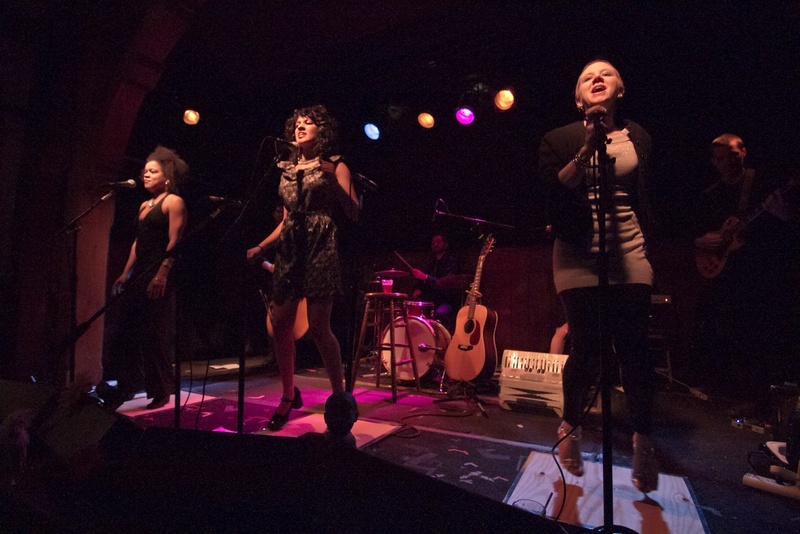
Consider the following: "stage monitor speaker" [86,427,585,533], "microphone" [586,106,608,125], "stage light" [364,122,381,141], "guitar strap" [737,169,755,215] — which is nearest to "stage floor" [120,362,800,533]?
"stage monitor speaker" [86,427,585,533]

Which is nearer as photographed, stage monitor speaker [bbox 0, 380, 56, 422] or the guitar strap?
stage monitor speaker [bbox 0, 380, 56, 422]

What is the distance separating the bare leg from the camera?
Answer: 8.18 feet

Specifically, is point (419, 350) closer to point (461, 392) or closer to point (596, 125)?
point (461, 392)

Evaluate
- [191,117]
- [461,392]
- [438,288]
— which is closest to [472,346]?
[461,392]

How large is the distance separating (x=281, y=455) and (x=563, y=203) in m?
1.54

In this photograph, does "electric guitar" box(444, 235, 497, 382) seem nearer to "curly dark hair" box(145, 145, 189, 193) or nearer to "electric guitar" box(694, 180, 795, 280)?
"electric guitar" box(694, 180, 795, 280)

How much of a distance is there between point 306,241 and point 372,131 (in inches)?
158

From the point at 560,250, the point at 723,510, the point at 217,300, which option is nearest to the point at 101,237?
the point at 217,300

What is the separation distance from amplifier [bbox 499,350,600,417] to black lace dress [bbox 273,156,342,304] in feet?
6.31

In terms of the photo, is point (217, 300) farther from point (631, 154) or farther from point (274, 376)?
point (631, 154)

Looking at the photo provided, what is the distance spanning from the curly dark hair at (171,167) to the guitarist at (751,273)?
4.59 metres

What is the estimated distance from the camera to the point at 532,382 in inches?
138

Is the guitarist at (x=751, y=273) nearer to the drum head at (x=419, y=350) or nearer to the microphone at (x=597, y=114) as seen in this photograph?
the drum head at (x=419, y=350)

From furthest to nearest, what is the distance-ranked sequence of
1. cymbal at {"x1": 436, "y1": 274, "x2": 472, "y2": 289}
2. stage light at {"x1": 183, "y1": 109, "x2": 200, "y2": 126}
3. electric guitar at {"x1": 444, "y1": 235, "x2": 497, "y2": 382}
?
stage light at {"x1": 183, "y1": 109, "x2": 200, "y2": 126} < cymbal at {"x1": 436, "y1": 274, "x2": 472, "y2": 289} < electric guitar at {"x1": 444, "y1": 235, "x2": 497, "y2": 382}
